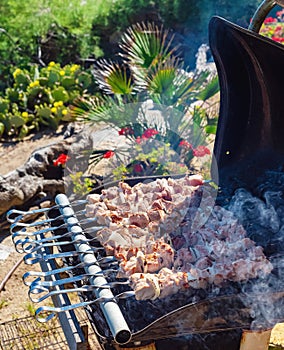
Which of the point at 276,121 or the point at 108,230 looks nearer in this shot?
the point at 108,230

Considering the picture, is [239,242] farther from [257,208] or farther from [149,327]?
[149,327]

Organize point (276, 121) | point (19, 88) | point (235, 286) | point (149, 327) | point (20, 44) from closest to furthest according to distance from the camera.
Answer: point (149, 327)
point (235, 286)
point (276, 121)
point (19, 88)
point (20, 44)

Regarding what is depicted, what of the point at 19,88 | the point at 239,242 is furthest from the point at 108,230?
the point at 19,88

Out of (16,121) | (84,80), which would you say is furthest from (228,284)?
(84,80)

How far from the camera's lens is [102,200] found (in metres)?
2.98

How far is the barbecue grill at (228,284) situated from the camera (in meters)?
2.12

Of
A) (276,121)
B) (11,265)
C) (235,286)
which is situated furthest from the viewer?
(11,265)

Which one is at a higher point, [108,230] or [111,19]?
[111,19]

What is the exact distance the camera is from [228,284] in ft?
7.46

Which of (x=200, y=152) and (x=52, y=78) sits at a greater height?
(x=52, y=78)

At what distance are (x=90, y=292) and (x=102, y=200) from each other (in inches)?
27.1

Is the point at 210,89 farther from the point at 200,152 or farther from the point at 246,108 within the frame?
the point at 246,108

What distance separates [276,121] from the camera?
9.61 ft

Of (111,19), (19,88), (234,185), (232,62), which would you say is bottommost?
(234,185)
